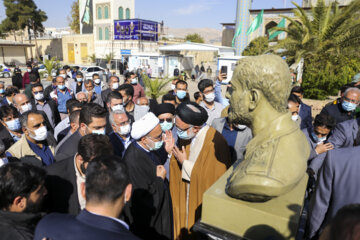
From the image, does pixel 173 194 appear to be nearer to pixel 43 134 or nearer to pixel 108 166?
pixel 108 166

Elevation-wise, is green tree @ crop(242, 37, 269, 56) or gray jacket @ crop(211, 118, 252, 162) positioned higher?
green tree @ crop(242, 37, 269, 56)

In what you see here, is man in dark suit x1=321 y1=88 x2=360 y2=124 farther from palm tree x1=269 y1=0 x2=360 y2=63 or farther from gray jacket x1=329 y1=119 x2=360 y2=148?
palm tree x1=269 y1=0 x2=360 y2=63

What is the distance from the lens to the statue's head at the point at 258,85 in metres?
1.67

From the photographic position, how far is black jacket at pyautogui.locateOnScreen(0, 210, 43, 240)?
1605 millimetres

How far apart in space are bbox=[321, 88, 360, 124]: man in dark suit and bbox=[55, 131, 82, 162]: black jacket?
12.6 ft

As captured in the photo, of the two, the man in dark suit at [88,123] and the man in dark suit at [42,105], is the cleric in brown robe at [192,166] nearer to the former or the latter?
the man in dark suit at [88,123]

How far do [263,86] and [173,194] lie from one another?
1.53 meters

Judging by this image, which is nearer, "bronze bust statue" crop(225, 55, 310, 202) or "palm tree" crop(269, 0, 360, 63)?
"bronze bust statue" crop(225, 55, 310, 202)

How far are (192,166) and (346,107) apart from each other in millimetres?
3149

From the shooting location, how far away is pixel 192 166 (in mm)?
2457

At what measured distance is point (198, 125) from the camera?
2.68 metres

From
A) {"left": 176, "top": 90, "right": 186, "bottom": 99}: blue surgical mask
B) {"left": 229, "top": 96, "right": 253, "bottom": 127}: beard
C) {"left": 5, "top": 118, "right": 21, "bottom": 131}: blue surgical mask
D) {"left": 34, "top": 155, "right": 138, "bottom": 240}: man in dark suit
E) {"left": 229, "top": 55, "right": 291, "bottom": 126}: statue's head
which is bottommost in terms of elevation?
{"left": 5, "top": 118, "right": 21, "bottom": 131}: blue surgical mask

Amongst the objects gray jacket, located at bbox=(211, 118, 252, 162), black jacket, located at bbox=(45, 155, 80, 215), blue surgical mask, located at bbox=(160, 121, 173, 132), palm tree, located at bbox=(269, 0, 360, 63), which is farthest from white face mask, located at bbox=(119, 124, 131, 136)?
palm tree, located at bbox=(269, 0, 360, 63)

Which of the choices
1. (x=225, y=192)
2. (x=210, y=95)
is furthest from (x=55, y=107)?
(x=225, y=192)
